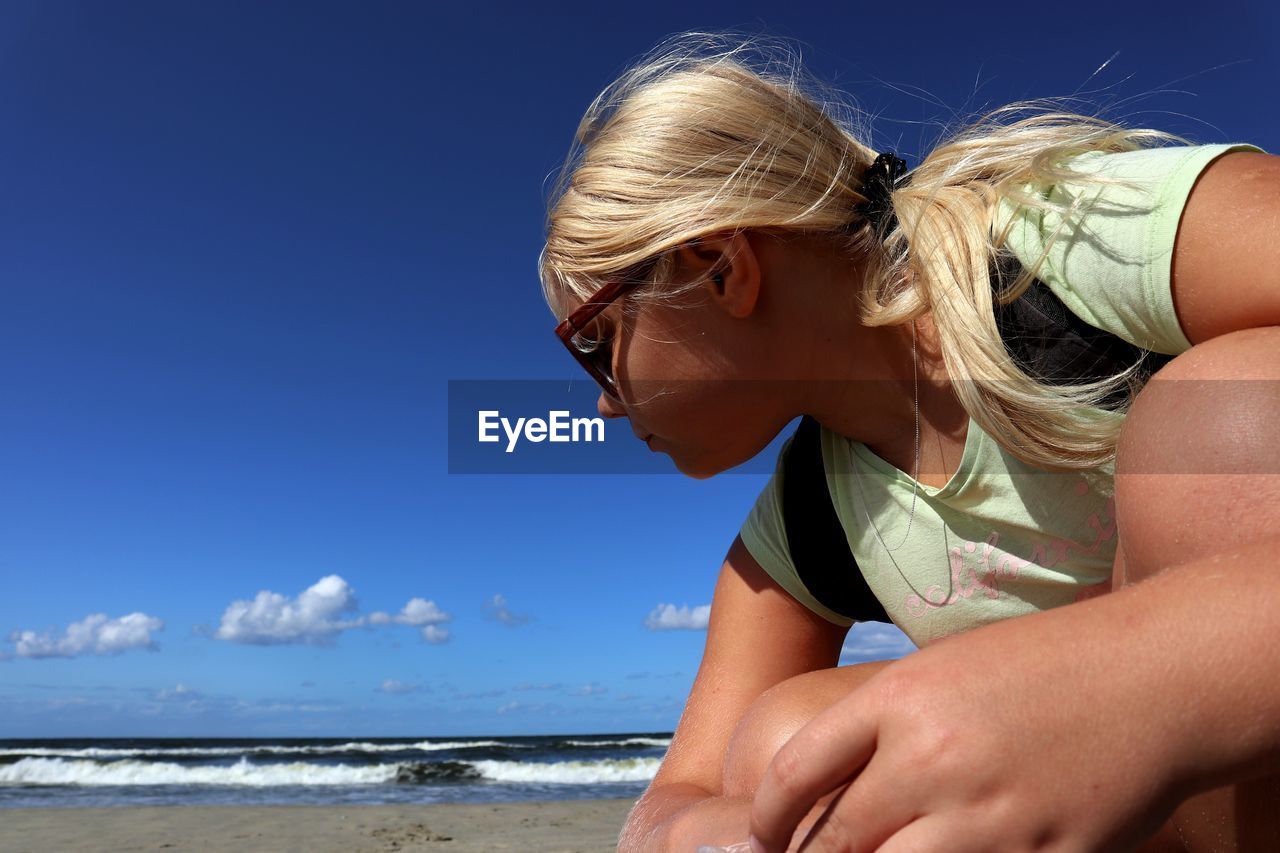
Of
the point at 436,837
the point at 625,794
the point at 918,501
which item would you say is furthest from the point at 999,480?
the point at 625,794

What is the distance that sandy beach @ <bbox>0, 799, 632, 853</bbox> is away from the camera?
263 inches

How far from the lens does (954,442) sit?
150 centimetres

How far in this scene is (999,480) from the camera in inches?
55.3

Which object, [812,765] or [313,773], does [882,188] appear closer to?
[812,765]

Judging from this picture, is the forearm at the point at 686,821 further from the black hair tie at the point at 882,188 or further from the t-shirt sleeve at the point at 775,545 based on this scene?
the black hair tie at the point at 882,188

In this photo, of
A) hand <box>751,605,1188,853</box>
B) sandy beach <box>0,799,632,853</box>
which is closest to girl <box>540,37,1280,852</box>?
hand <box>751,605,1188,853</box>

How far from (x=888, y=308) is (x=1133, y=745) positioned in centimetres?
100

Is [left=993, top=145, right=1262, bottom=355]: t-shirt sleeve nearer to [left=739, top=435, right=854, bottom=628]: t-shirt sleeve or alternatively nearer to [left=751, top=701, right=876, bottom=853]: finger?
[left=739, top=435, right=854, bottom=628]: t-shirt sleeve

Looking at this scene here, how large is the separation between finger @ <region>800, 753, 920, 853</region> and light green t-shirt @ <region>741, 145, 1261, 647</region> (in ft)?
2.62

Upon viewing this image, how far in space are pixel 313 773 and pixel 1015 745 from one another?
17.7 m

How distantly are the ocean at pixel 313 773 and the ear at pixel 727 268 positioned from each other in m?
10.9

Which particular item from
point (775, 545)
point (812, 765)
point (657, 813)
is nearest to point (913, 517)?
point (775, 545)

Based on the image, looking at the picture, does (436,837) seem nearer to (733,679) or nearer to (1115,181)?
(733,679)

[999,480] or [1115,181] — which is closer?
[1115,181]
